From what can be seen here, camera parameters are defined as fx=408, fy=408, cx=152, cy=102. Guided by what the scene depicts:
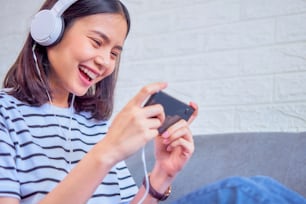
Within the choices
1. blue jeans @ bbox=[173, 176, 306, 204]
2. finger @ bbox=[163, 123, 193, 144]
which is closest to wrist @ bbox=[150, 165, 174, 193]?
finger @ bbox=[163, 123, 193, 144]

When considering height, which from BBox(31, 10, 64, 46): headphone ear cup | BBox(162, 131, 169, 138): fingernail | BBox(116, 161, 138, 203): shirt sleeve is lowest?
BBox(116, 161, 138, 203): shirt sleeve

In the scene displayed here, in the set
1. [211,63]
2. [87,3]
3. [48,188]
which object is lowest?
[48,188]

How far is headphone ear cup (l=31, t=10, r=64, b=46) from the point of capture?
803 millimetres

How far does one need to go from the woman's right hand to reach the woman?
10cm

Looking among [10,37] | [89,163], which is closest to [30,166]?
[89,163]

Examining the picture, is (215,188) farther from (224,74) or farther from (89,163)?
(224,74)

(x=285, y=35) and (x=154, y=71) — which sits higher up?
(x=285, y=35)

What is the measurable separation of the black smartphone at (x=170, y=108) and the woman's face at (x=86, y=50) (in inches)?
9.3

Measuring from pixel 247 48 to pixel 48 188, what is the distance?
67 centimetres

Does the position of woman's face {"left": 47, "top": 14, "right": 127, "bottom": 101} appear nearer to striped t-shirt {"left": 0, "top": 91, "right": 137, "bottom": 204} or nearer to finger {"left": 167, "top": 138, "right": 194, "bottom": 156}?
striped t-shirt {"left": 0, "top": 91, "right": 137, "bottom": 204}

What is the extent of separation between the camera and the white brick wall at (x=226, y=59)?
108cm

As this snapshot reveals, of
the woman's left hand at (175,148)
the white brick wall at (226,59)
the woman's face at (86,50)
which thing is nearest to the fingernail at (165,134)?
the woman's left hand at (175,148)

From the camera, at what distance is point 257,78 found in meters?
1.12

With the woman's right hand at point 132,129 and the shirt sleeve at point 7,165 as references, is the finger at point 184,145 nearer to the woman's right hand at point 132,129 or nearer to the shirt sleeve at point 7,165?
the woman's right hand at point 132,129
